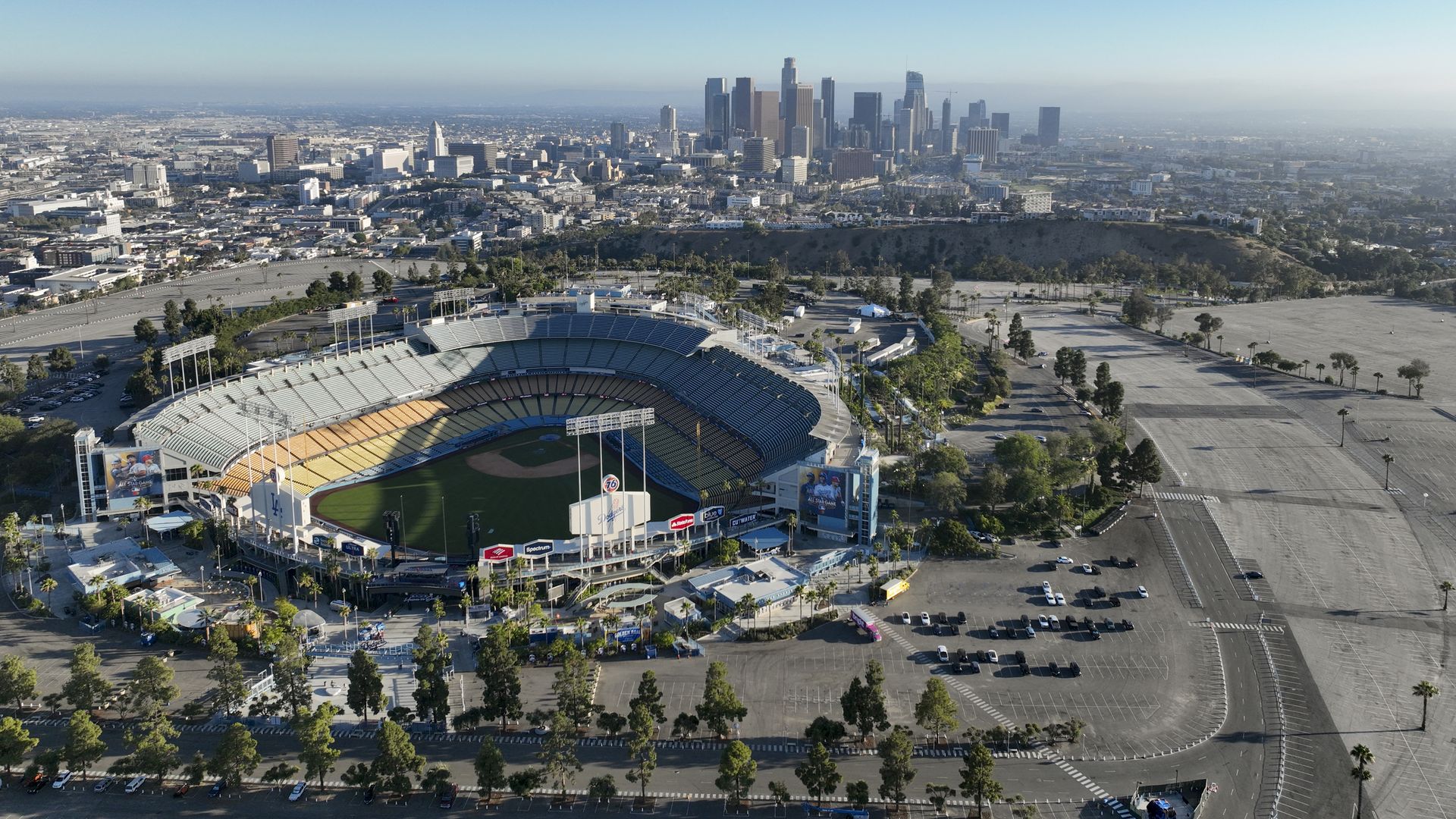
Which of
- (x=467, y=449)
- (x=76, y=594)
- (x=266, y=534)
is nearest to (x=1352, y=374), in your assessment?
(x=467, y=449)

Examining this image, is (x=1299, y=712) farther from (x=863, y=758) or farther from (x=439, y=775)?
(x=439, y=775)

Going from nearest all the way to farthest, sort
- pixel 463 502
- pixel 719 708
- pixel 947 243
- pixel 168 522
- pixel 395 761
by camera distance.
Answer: pixel 395 761
pixel 719 708
pixel 168 522
pixel 463 502
pixel 947 243

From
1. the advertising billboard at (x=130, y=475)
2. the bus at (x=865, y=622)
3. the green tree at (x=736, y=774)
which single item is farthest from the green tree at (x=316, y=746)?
the advertising billboard at (x=130, y=475)

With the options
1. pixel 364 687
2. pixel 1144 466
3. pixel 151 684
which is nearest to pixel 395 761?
pixel 364 687

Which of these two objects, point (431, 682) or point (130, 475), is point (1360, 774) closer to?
point (431, 682)

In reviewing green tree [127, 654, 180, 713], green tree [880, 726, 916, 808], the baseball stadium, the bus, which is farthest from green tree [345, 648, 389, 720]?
the bus

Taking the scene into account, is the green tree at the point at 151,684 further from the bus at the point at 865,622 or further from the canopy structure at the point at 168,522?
the bus at the point at 865,622
